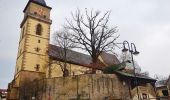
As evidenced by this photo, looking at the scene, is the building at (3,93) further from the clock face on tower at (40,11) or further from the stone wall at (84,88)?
the stone wall at (84,88)

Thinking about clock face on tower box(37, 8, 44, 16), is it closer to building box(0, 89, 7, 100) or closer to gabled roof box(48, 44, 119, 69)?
gabled roof box(48, 44, 119, 69)

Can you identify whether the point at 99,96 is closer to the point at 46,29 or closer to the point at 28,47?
the point at 28,47

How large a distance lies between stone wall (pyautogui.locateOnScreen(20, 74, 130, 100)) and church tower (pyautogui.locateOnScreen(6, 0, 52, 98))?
5.92m

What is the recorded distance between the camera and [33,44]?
37.8 metres

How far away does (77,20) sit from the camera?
109ft

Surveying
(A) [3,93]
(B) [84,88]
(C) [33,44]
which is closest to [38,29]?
(C) [33,44]

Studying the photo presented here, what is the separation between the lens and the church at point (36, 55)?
114 ft

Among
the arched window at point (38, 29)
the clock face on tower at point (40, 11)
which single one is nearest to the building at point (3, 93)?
the arched window at point (38, 29)

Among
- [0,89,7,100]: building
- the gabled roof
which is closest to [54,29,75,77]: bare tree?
the gabled roof

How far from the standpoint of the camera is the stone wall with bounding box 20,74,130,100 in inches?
1062

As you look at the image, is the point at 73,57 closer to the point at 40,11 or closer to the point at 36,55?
the point at 36,55

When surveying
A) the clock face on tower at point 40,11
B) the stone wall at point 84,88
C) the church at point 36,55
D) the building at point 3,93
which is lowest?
the building at point 3,93

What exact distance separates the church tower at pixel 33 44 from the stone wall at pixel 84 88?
592 cm

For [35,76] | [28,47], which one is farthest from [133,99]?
[28,47]
